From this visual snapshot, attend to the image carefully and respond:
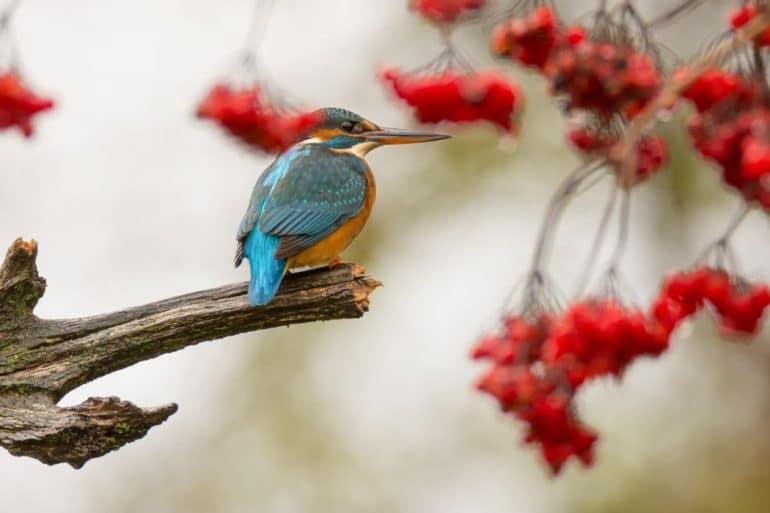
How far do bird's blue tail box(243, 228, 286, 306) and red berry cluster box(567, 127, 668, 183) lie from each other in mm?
1176

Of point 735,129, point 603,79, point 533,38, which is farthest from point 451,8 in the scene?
point 735,129

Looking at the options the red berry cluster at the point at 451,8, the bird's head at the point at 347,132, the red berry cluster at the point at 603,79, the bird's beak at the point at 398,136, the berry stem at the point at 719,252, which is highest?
the bird's head at the point at 347,132

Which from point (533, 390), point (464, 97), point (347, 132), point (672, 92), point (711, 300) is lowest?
point (533, 390)

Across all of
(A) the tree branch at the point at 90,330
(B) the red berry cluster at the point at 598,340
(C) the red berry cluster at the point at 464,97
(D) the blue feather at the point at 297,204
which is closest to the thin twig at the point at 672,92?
(B) the red berry cluster at the point at 598,340

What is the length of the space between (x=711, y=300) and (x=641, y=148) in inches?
14.4

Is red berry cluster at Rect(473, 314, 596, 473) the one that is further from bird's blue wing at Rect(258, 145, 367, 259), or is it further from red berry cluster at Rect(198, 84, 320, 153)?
bird's blue wing at Rect(258, 145, 367, 259)

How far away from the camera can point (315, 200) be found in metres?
4.90

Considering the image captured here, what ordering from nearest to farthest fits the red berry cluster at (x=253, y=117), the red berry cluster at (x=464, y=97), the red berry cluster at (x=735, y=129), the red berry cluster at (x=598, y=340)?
the red berry cluster at (x=735, y=129) → the red berry cluster at (x=598, y=340) → the red berry cluster at (x=464, y=97) → the red berry cluster at (x=253, y=117)

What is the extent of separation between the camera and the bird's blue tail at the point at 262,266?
4133mm

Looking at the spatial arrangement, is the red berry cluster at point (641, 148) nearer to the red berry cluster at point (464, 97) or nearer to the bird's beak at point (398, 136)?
the red berry cluster at point (464, 97)

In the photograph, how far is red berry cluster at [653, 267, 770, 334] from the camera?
123 inches

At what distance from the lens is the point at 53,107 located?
423 cm

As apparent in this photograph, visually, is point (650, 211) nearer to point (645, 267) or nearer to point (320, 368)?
point (645, 267)

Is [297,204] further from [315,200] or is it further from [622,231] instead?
[622,231]
